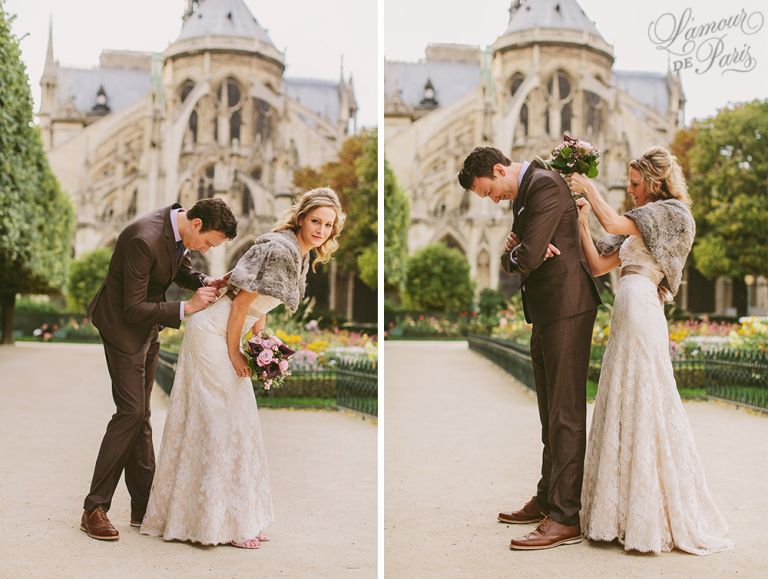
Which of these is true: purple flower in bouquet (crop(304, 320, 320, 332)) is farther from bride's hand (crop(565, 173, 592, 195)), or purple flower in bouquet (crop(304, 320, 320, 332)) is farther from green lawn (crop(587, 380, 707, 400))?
bride's hand (crop(565, 173, 592, 195))

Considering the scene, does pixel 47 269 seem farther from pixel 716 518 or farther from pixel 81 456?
pixel 716 518

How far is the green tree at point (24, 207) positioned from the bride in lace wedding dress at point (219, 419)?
1947 millimetres

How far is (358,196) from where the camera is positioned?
6473mm

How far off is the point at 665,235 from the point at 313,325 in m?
3.02

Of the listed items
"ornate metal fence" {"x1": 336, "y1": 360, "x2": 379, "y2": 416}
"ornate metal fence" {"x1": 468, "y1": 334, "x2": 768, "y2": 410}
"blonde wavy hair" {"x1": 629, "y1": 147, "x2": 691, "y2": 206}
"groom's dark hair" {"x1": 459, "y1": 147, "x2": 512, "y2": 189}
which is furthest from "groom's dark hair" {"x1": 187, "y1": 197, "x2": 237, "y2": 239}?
"ornate metal fence" {"x1": 468, "y1": 334, "x2": 768, "y2": 410}

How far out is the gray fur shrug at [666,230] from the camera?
386 cm

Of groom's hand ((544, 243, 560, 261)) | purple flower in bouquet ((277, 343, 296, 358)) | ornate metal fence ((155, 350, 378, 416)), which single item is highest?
groom's hand ((544, 243, 560, 261))

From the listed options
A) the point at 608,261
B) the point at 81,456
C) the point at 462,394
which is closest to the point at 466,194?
the point at 462,394

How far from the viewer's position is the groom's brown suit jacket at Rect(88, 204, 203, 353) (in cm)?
378

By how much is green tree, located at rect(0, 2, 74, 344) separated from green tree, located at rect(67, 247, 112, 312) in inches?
2.6

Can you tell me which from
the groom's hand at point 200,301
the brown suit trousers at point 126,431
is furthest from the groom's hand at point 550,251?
the brown suit trousers at point 126,431

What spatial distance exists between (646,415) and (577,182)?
3.45 ft

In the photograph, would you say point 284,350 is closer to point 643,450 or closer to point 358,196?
point 643,450

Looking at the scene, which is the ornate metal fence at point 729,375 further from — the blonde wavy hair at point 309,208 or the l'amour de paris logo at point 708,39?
the blonde wavy hair at point 309,208
